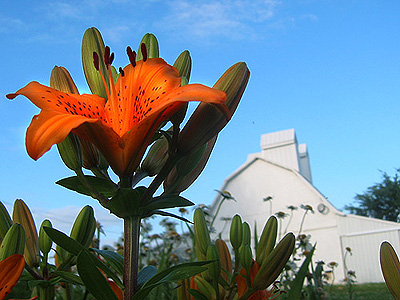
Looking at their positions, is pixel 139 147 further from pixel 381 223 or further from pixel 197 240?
pixel 381 223

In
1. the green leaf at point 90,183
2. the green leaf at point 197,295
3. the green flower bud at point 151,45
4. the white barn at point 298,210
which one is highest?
the white barn at point 298,210

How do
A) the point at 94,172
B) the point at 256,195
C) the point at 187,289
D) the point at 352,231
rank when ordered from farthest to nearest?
the point at 256,195 → the point at 352,231 → the point at 187,289 → the point at 94,172

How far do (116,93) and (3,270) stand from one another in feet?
0.77

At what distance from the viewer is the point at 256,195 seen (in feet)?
39.3

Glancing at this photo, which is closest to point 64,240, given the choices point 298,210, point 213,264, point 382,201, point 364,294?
point 213,264

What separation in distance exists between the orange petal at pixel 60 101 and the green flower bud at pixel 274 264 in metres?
0.31

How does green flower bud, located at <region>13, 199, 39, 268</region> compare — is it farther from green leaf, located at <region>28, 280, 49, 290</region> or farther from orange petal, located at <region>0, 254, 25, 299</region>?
orange petal, located at <region>0, 254, 25, 299</region>

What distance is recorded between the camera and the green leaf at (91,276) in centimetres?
41

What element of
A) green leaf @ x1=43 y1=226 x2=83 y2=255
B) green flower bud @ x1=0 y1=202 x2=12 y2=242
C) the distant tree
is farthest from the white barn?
green leaf @ x1=43 y1=226 x2=83 y2=255

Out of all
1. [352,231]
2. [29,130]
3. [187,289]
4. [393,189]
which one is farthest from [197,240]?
[393,189]

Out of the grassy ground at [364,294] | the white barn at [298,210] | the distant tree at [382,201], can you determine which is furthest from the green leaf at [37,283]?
the distant tree at [382,201]

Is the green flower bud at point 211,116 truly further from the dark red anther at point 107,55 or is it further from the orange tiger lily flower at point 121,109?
the dark red anther at point 107,55

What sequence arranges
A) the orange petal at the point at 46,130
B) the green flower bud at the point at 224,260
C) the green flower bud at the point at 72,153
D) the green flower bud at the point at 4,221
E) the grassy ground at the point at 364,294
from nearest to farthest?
the orange petal at the point at 46,130 < the green flower bud at the point at 72,153 < the green flower bud at the point at 4,221 < the green flower bud at the point at 224,260 < the grassy ground at the point at 364,294

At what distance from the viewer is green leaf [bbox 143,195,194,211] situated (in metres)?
0.46
